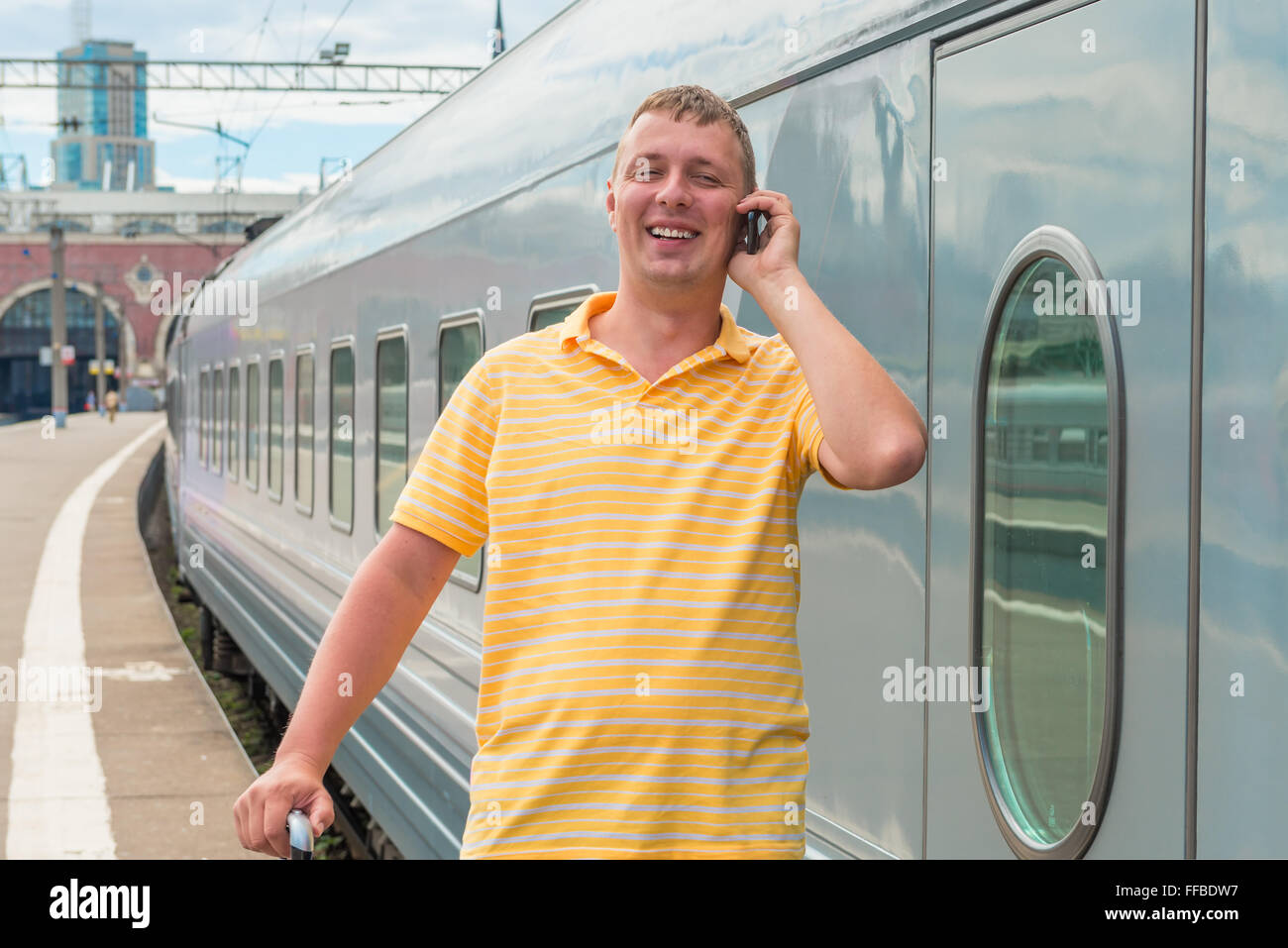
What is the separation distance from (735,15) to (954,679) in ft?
5.40

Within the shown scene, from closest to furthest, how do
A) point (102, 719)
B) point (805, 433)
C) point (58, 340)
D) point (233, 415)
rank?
point (805, 433), point (102, 719), point (233, 415), point (58, 340)

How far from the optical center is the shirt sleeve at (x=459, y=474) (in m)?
1.92

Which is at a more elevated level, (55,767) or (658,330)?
(658,330)

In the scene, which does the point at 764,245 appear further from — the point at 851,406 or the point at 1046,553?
the point at 1046,553

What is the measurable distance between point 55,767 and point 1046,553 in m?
7.18

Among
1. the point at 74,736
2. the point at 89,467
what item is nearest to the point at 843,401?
the point at 74,736

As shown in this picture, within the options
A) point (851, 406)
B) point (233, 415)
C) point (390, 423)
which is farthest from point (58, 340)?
point (851, 406)

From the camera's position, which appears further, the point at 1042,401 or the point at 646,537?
the point at 1042,401

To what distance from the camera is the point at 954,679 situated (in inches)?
97.2

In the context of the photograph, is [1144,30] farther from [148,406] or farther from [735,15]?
[148,406]

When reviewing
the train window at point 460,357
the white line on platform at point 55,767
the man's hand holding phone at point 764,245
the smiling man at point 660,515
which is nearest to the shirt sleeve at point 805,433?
the smiling man at point 660,515

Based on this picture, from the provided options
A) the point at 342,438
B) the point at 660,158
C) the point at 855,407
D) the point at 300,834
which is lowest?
the point at 300,834

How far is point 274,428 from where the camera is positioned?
988 centimetres

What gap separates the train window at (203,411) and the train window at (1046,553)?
13.2 metres
